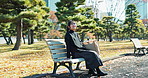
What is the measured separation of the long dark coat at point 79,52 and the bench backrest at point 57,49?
0.69 ft

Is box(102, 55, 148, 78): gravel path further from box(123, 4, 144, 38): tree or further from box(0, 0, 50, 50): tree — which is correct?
box(123, 4, 144, 38): tree

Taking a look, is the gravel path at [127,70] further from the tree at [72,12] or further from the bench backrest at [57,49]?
the tree at [72,12]

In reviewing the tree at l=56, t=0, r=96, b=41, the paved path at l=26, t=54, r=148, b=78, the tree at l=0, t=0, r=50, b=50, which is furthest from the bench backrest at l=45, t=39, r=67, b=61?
the tree at l=56, t=0, r=96, b=41

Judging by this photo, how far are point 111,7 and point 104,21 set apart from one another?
64.0 ft

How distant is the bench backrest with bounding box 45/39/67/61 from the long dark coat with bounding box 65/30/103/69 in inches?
8.3

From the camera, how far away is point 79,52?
4.09 metres

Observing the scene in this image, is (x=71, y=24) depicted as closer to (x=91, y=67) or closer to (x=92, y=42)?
(x=92, y=42)

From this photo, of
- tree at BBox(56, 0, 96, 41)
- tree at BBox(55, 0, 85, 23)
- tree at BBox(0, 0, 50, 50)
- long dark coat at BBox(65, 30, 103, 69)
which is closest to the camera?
long dark coat at BBox(65, 30, 103, 69)

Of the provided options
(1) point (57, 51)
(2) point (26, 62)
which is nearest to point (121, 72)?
(1) point (57, 51)

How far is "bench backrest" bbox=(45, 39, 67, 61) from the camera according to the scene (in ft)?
13.4

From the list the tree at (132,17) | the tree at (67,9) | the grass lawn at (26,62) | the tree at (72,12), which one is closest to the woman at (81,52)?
the grass lawn at (26,62)

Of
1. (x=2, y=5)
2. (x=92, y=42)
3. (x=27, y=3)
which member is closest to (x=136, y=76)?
(x=92, y=42)

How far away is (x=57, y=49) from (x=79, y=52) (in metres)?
0.62

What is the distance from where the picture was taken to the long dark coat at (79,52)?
3.82 meters
